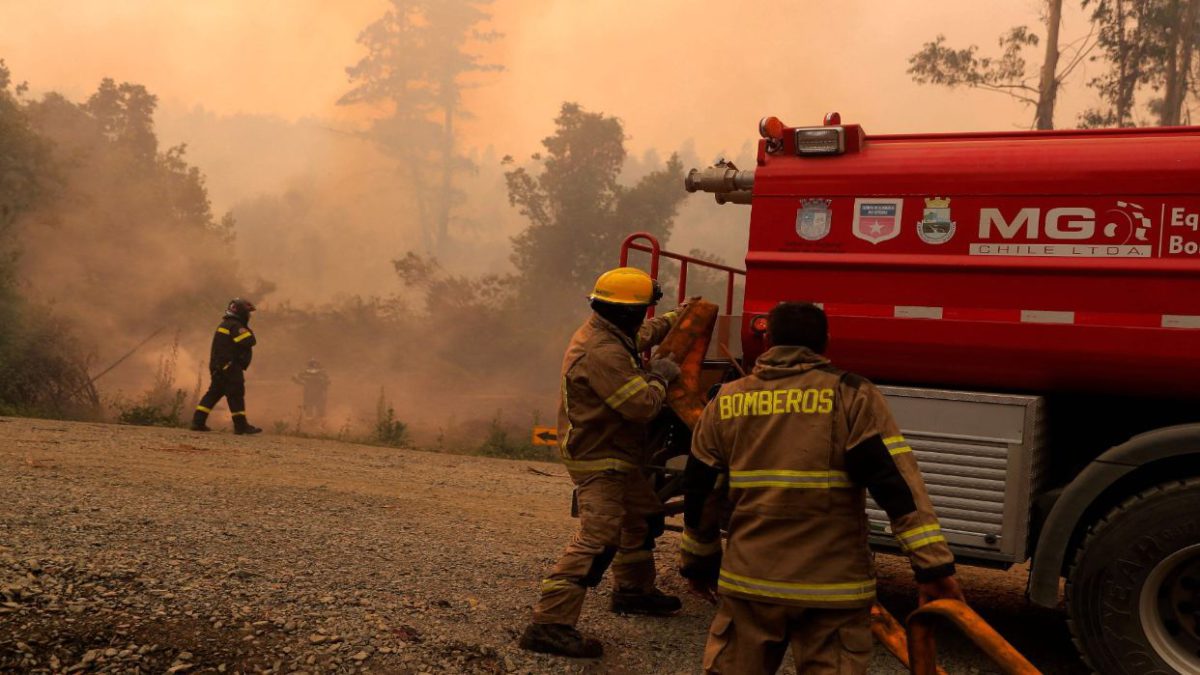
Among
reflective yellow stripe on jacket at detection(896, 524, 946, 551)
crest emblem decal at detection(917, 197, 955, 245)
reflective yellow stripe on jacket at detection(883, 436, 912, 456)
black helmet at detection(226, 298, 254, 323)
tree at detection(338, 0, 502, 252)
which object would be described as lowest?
reflective yellow stripe on jacket at detection(896, 524, 946, 551)

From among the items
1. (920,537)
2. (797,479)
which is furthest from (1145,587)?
(797,479)

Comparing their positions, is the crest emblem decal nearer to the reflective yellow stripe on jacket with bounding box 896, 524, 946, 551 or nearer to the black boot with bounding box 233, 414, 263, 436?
the reflective yellow stripe on jacket with bounding box 896, 524, 946, 551

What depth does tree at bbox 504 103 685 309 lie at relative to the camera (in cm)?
3002

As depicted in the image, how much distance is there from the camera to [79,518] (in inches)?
213

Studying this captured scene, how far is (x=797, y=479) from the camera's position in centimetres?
279

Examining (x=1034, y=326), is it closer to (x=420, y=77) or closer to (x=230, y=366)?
(x=230, y=366)

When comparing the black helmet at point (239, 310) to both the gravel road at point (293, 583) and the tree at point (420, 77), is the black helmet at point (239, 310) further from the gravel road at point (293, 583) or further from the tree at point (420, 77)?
the tree at point (420, 77)

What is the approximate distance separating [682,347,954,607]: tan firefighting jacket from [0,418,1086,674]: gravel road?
4.94 ft

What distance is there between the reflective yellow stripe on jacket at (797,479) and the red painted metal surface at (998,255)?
1685mm

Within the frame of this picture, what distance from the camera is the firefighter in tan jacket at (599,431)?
4.13 metres

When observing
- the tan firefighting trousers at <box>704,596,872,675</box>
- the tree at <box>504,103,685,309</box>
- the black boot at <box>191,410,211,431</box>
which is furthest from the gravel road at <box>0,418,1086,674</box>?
the tree at <box>504,103,685,309</box>

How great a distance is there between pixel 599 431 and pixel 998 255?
191 cm

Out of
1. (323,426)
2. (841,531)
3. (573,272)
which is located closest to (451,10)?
(573,272)

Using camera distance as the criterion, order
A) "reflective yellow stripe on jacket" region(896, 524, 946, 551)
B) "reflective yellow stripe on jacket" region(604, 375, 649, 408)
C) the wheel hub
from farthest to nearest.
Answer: "reflective yellow stripe on jacket" region(604, 375, 649, 408) < the wheel hub < "reflective yellow stripe on jacket" region(896, 524, 946, 551)
